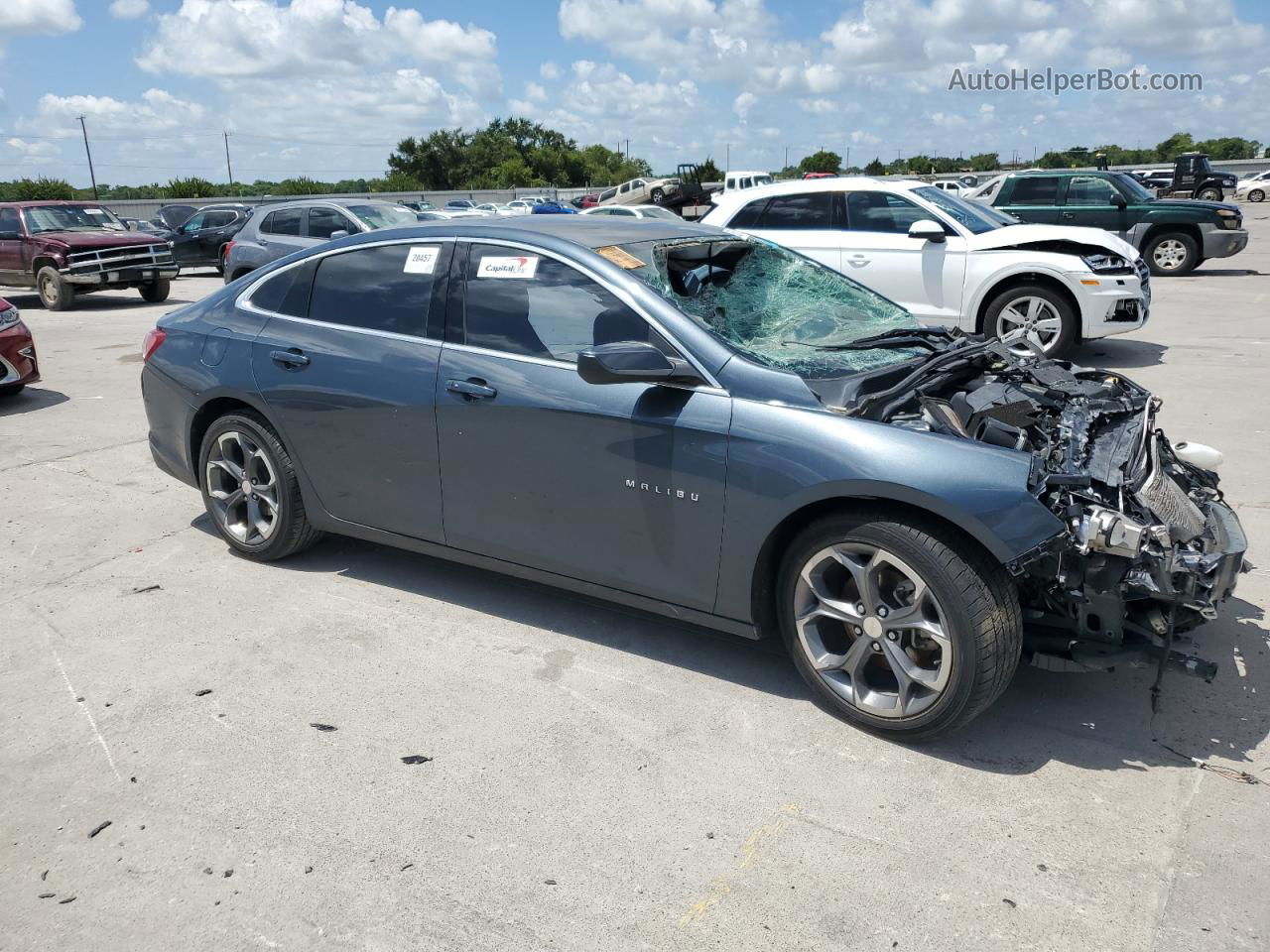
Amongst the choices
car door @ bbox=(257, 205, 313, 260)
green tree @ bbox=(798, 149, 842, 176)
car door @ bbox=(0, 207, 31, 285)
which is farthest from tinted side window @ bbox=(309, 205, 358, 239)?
green tree @ bbox=(798, 149, 842, 176)

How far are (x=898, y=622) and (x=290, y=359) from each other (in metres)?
3.02

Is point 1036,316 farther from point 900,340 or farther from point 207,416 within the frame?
point 207,416

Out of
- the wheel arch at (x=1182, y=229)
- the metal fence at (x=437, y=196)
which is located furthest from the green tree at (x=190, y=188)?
the wheel arch at (x=1182, y=229)

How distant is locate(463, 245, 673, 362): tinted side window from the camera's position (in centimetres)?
388

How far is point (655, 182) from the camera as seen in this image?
4106 centimetres

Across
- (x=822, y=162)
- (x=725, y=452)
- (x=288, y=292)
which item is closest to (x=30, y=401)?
(x=288, y=292)

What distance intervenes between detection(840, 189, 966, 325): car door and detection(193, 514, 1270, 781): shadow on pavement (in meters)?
6.03

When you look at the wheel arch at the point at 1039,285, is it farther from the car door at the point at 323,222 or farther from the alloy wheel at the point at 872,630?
the car door at the point at 323,222

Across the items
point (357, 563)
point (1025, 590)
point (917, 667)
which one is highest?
point (1025, 590)

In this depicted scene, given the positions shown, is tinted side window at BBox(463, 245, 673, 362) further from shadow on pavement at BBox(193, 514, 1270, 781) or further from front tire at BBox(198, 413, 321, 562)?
front tire at BBox(198, 413, 321, 562)

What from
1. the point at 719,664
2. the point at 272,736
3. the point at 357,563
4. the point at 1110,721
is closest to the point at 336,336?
the point at 357,563

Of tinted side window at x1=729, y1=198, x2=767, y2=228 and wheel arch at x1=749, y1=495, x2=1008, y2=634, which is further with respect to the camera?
tinted side window at x1=729, y1=198, x2=767, y2=228

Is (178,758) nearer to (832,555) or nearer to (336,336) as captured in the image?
(336,336)

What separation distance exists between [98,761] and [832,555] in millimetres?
2616
